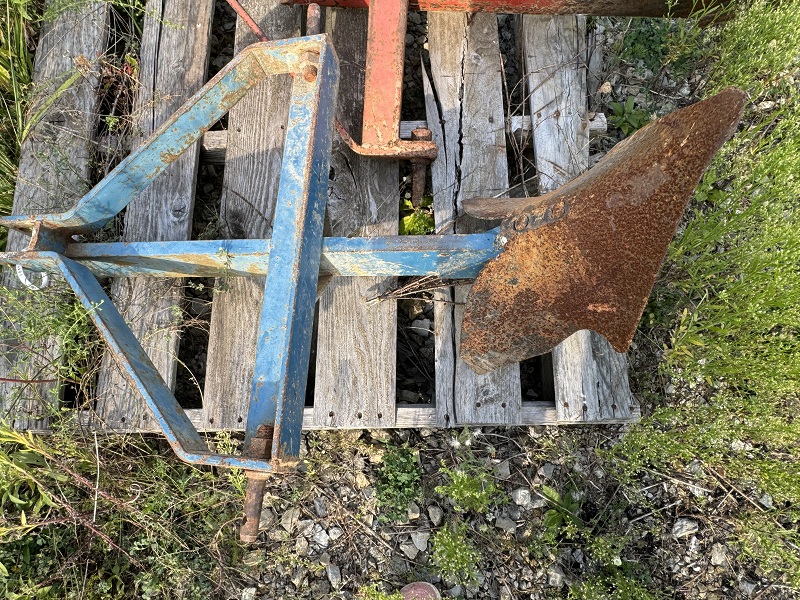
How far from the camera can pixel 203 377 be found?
2734 millimetres

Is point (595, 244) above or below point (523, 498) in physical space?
above

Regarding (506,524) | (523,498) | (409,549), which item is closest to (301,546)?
(409,549)

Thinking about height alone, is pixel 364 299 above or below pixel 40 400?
above

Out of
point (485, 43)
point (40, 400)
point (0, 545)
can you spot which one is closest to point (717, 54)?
point (485, 43)

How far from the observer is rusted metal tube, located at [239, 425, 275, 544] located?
1.77 metres

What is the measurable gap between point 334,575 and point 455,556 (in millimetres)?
583

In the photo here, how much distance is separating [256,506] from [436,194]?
1510 millimetres

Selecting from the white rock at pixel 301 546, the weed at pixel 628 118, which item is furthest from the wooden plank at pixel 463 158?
the white rock at pixel 301 546

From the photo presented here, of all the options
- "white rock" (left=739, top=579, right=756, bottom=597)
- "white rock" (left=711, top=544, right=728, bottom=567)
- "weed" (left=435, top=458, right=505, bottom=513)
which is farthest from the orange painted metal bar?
"white rock" (left=739, top=579, right=756, bottom=597)

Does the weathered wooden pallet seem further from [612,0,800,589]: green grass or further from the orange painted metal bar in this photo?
[612,0,800,589]: green grass

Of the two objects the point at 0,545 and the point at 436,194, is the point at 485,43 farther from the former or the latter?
the point at 0,545

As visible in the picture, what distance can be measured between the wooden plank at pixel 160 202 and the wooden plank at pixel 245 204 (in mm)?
187

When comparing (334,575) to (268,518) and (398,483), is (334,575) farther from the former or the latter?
(398,483)

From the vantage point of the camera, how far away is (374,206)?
2609mm
